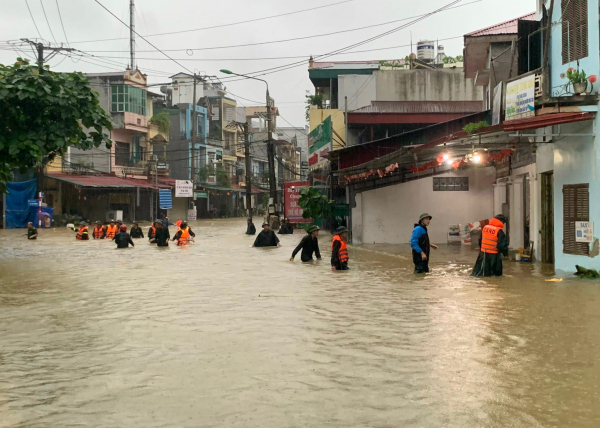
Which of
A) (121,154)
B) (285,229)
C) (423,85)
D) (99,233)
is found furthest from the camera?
(121,154)

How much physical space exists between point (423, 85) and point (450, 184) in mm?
14111

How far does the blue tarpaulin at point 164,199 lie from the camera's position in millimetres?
54250

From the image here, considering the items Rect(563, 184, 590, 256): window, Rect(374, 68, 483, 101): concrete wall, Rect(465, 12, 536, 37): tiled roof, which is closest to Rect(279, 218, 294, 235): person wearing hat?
Rect(374, 68, 483, 101): concrete wall

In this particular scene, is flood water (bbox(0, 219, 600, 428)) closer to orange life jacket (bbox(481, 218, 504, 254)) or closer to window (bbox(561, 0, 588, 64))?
orange life jacket (bbox(481, 218, 504, 254))

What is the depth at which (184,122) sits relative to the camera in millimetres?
65062

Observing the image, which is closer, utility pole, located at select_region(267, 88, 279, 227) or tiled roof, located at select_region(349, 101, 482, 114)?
tiled roof, located at select_region(349, 101, 482, 114)

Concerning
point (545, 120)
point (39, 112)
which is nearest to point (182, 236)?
point (39, 112)

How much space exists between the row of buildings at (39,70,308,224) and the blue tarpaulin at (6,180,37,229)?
95 cm

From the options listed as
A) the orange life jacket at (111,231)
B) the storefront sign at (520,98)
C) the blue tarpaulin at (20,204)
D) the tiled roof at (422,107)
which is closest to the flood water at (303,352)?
the storefront sign at (520,98)

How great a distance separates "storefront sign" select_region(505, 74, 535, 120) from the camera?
48.4ft

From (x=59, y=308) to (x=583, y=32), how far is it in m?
11.5

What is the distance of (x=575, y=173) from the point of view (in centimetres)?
1513

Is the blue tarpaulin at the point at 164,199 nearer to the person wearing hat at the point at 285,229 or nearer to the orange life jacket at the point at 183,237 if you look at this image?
the person wearing hat at the point at 285,229

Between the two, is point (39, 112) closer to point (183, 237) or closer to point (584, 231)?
point (183, 237)
